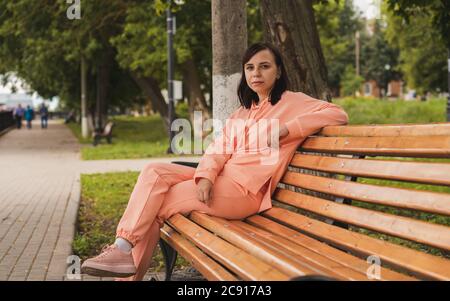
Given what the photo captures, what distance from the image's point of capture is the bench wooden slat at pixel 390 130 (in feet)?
9.41

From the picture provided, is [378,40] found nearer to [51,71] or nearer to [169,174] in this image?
[51,71]

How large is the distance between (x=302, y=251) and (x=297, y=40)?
3617mm

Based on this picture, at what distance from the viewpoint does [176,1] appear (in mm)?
10188

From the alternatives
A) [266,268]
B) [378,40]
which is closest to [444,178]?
[266,268]

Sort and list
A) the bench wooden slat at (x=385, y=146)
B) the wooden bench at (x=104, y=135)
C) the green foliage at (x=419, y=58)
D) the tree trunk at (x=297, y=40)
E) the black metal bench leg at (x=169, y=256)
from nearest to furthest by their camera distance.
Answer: the bench wooden slat at (x=385, y=146)
the black metal bench leg at (x=169, y=256)
the tree trunk at (x=297, y=40)
the wooden bench at (x=104, y=135)
the green foliage at (x=419, y=58)

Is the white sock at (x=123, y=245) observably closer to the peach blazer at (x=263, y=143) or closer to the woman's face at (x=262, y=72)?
the peach blazer at (x=263, y=143)

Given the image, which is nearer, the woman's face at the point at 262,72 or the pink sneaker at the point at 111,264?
the pink sneaker at the point at 111,264

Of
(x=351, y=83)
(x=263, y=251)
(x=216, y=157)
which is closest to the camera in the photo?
(x=263, y=251)

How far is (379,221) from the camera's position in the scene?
304 cm

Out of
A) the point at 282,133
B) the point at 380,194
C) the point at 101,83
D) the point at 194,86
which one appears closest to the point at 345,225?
the point at 380,194

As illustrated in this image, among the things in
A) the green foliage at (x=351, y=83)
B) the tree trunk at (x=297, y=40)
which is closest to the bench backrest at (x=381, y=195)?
the tree trunk at (x=297, y=40)

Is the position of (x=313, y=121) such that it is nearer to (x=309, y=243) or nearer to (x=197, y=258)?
(x=309, y=243)

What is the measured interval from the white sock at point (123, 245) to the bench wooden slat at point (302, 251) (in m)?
0.58

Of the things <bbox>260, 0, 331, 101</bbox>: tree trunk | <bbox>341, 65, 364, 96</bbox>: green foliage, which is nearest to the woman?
<bbox>260, 0, 331, 101</bbox>: tree trunk
